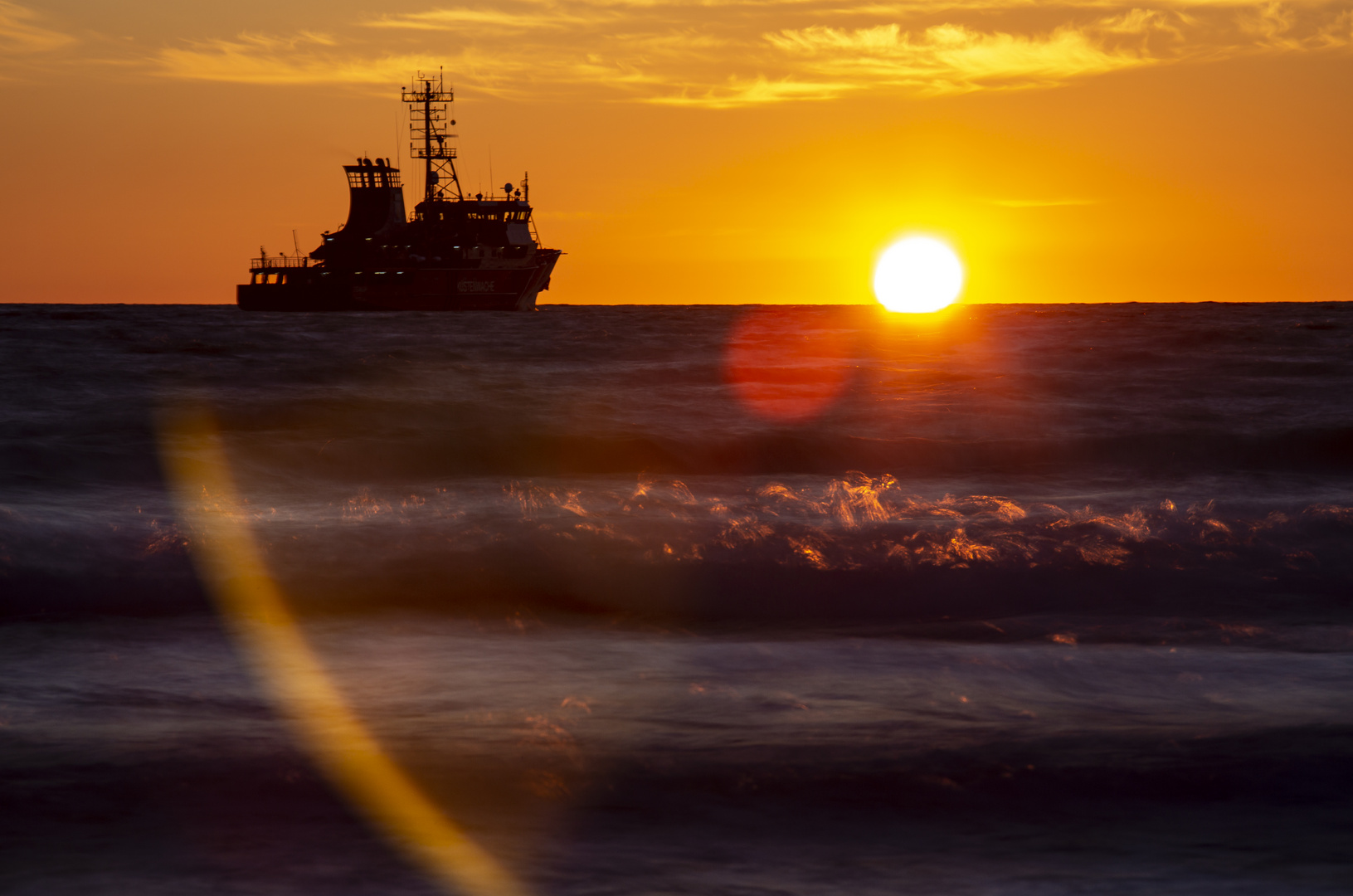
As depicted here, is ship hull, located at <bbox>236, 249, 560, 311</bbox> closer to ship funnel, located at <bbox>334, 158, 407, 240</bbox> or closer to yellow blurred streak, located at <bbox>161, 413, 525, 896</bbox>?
ship funnel, located at <bbox>334, 158, 407, 240</bbox>

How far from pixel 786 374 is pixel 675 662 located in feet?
61.1

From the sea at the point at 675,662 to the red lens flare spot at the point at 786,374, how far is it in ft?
10.9

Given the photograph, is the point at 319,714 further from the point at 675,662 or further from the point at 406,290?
the point at 406,290

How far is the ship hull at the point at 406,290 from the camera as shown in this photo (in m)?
82.1

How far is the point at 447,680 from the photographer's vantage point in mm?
4320

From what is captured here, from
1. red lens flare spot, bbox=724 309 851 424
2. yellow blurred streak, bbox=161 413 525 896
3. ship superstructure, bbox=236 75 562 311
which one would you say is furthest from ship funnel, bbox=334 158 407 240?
yellow blurred streak, bbox=161 413 525 896

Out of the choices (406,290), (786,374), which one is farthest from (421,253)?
(786,374)

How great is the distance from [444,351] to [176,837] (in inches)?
1061

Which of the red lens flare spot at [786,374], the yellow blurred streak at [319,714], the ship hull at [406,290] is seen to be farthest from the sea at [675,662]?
the ship hull at [406,290]

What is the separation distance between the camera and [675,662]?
15.3ft

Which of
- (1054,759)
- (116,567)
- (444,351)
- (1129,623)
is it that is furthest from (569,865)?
(444,351)

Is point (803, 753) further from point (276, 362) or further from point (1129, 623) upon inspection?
point (276, 362)

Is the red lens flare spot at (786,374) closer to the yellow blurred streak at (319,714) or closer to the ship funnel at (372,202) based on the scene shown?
the yellow blurred streak at (319,714)

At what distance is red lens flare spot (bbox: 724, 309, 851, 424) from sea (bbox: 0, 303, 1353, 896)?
10.9 feet
